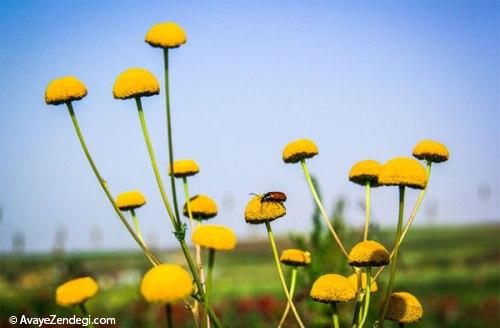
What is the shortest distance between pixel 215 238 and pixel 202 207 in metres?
0.62

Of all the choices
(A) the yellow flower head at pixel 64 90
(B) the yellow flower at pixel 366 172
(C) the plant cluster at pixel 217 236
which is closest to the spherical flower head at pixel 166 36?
(C) the plant cluster at pixel 217 236

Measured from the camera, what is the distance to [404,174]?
194cm

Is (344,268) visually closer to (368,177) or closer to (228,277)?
(368,177)

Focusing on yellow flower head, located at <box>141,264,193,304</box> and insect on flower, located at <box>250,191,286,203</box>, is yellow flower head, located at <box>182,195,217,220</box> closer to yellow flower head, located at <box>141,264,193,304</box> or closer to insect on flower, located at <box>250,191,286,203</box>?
insect on flower, located at <box>250,191,286,203</box>

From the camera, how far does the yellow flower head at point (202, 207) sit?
2344 millimetres

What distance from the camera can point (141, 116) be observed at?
1.94 m

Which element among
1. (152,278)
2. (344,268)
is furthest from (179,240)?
(344,268)

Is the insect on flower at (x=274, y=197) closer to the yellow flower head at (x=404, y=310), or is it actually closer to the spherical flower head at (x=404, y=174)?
the spherical flower head at (x=404, y=174)

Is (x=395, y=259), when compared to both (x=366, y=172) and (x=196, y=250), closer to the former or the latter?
(x=366, y=172)

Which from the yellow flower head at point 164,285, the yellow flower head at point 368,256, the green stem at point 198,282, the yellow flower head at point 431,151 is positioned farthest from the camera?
the yellow flower head at point 431,151

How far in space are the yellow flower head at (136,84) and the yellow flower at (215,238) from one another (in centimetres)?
56

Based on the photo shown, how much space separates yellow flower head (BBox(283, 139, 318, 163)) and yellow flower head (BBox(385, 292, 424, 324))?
712 millimetres

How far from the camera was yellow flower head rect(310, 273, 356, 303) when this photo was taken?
1.90 metres

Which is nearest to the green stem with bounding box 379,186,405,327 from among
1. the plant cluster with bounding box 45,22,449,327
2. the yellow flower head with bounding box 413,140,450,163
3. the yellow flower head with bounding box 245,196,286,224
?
the plant cluster with bounding box 45,22,449,327
